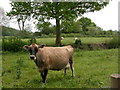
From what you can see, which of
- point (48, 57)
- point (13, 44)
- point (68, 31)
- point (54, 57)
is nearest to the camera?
point (48, 57)

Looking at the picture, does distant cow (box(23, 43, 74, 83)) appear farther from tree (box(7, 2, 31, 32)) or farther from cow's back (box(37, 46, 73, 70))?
tree (box(7, 2, 31, 32))

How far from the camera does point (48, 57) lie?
6.02m

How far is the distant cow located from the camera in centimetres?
561

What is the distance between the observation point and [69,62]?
671 centimetres

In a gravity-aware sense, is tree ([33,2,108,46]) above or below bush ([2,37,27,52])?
above

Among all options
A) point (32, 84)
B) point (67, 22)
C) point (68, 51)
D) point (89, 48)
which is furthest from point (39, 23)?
point (32, 84)

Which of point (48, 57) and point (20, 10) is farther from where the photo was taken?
point (20, 10)

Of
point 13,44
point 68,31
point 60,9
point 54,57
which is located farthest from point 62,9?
point 54,57

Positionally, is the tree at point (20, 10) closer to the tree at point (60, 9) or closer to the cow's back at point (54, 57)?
the tree at point (60, 9)

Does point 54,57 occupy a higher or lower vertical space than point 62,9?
lower

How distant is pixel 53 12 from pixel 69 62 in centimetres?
894

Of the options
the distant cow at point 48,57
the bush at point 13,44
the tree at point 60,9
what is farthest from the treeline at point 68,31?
the distant cow at point 48,57

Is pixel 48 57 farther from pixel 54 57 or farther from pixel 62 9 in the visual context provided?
pixel 62 9

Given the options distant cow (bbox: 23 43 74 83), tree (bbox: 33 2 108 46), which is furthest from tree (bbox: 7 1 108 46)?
distant cow (bbox: 23 43 74 83)
